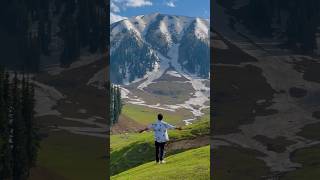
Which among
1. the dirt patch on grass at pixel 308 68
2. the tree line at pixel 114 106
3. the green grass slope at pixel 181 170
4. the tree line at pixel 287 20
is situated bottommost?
the tree line at pixel 114 106

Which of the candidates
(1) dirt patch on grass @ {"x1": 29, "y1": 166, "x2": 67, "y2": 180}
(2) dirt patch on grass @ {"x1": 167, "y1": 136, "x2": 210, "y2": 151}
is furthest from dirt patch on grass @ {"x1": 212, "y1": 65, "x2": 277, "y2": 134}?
(2) dirt patch on grass @ {"x1": 167, "y1": 136, "x2": 210, "y2": 151}

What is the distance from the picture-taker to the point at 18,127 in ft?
87.1

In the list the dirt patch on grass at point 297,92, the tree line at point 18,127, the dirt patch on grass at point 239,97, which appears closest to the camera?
the tree line at point 18,127

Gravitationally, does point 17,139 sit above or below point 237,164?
above

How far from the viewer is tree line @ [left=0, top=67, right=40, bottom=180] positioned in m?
26.1

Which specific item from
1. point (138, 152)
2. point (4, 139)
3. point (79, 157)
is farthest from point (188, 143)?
point (4, 139)

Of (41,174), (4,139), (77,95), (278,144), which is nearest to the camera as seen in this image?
(4,139)

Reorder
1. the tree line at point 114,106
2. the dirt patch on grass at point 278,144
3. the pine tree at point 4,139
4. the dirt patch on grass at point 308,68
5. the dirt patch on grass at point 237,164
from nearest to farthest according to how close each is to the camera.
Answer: the pine tree at point 4,139 < the dirt patch on grass at point 237,164 < the dirt patch on grass at point 278,144 < the dirt patch on grass at point 308,68 < the tree line at point 114,106

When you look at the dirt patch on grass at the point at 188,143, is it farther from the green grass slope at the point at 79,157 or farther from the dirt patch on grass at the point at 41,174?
the dirt patch on grass at the point at 41,174

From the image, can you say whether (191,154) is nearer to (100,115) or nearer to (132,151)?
(100,115)

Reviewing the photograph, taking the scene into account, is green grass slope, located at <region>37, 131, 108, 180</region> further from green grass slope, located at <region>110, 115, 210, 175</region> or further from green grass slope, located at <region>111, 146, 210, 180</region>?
green grass slope, located at <region>110, 115, 210, 175</region>

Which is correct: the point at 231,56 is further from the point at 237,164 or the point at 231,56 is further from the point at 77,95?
the point at 77,95

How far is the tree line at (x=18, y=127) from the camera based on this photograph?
26125 millimetres

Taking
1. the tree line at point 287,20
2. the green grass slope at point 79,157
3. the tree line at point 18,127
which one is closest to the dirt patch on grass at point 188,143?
the tree line at point 287,20
